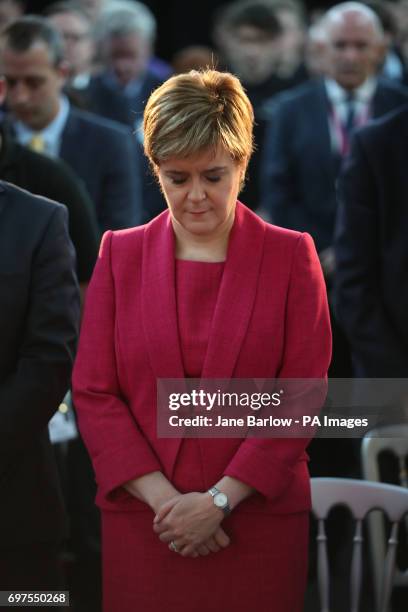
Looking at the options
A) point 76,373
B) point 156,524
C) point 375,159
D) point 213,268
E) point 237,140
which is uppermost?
point 375,159

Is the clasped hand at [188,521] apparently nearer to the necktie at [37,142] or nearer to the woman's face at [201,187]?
the woman's face at [201,187]

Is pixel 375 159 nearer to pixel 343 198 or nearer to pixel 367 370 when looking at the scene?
pixel 343 198

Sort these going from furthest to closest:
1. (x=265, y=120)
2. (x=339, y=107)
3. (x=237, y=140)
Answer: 1. (x=265, y=120)
2. (x=339, y=107)
3. (x=237, y=140)

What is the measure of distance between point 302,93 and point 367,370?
8.44 feet

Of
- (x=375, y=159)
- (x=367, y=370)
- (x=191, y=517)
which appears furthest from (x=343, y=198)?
(x=191, y=517)

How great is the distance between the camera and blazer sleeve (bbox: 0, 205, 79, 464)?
9.10ft

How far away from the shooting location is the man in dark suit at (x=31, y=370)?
279cm

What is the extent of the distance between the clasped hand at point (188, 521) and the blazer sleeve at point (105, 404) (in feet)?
0.31

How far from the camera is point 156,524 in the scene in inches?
99.3

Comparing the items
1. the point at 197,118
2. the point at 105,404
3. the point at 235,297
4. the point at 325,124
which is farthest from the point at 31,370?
the point at 325,124

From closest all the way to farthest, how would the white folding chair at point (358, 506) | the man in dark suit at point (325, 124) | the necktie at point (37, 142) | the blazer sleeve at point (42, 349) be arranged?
1. the blazer sleeve at point (42, 349)
2. the white folding chair at point (358, 506)
3. the necktie at point (37, 142)
4. the man in dark suit at point (325, 124)

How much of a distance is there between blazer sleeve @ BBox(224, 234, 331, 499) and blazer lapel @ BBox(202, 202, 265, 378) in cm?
9

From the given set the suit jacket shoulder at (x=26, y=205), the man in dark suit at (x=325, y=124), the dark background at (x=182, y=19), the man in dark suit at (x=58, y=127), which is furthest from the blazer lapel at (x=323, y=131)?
the dark background at (x=182, y=19)

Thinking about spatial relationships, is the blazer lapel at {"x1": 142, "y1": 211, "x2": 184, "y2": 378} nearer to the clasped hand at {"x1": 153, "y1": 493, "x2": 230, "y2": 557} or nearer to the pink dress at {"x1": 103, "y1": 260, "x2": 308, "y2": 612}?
the pink dress at {"x1": 103, "y1": 260, "x2": 308, "y2": 612}
